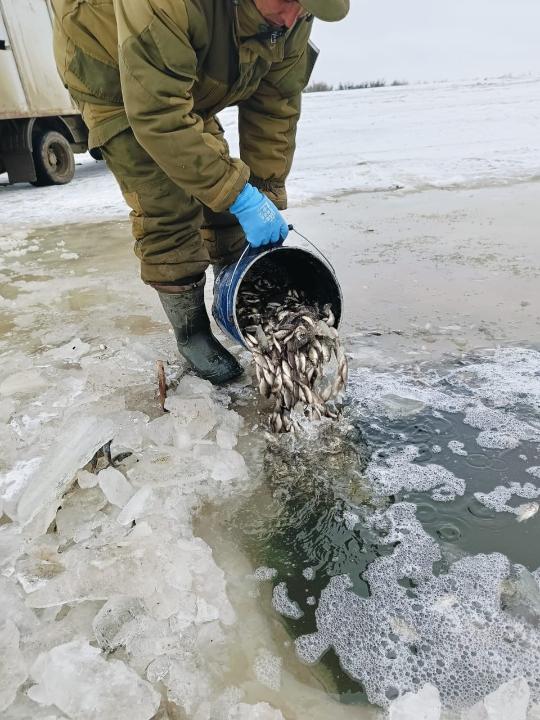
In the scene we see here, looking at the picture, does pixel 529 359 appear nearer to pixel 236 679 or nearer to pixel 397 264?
pixel 397 264

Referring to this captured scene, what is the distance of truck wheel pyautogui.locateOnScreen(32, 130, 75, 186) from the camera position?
9.65 meters

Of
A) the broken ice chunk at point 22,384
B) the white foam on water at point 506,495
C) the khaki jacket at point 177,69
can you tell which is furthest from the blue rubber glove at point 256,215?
the white foam on water at point 506,495

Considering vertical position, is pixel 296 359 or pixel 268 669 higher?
pixel 296 359

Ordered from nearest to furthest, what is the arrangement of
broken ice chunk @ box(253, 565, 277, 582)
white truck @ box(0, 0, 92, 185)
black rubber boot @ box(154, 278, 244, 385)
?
broken ice chunk @ box(253, 565, 277, 582) → black rubber boot @ box(154, 278, 244, 385) → white truck @ box(0, 0, 92, 185)

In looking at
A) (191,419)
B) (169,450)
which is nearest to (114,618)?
(169,450)

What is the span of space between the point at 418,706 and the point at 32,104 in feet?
33.3

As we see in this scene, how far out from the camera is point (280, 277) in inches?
126

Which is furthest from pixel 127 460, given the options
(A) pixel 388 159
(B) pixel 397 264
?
(A) pixel 388 159

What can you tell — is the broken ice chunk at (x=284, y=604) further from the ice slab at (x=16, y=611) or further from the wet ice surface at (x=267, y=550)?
the ice slab at (x=16, y=611)

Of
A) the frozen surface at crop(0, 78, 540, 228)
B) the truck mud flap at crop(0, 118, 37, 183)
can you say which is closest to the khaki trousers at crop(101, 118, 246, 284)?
the frozen surface at crop(0, 78, 540, 228)

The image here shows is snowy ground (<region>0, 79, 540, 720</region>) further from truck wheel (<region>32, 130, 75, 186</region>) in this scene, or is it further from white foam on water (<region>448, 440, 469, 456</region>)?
truck wheel (<region>32, 130, 75, 186</region>)

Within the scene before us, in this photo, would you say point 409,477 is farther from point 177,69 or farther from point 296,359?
point 177,69

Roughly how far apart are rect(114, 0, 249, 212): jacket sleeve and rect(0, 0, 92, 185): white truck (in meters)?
7.91

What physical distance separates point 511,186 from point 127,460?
639 cm
